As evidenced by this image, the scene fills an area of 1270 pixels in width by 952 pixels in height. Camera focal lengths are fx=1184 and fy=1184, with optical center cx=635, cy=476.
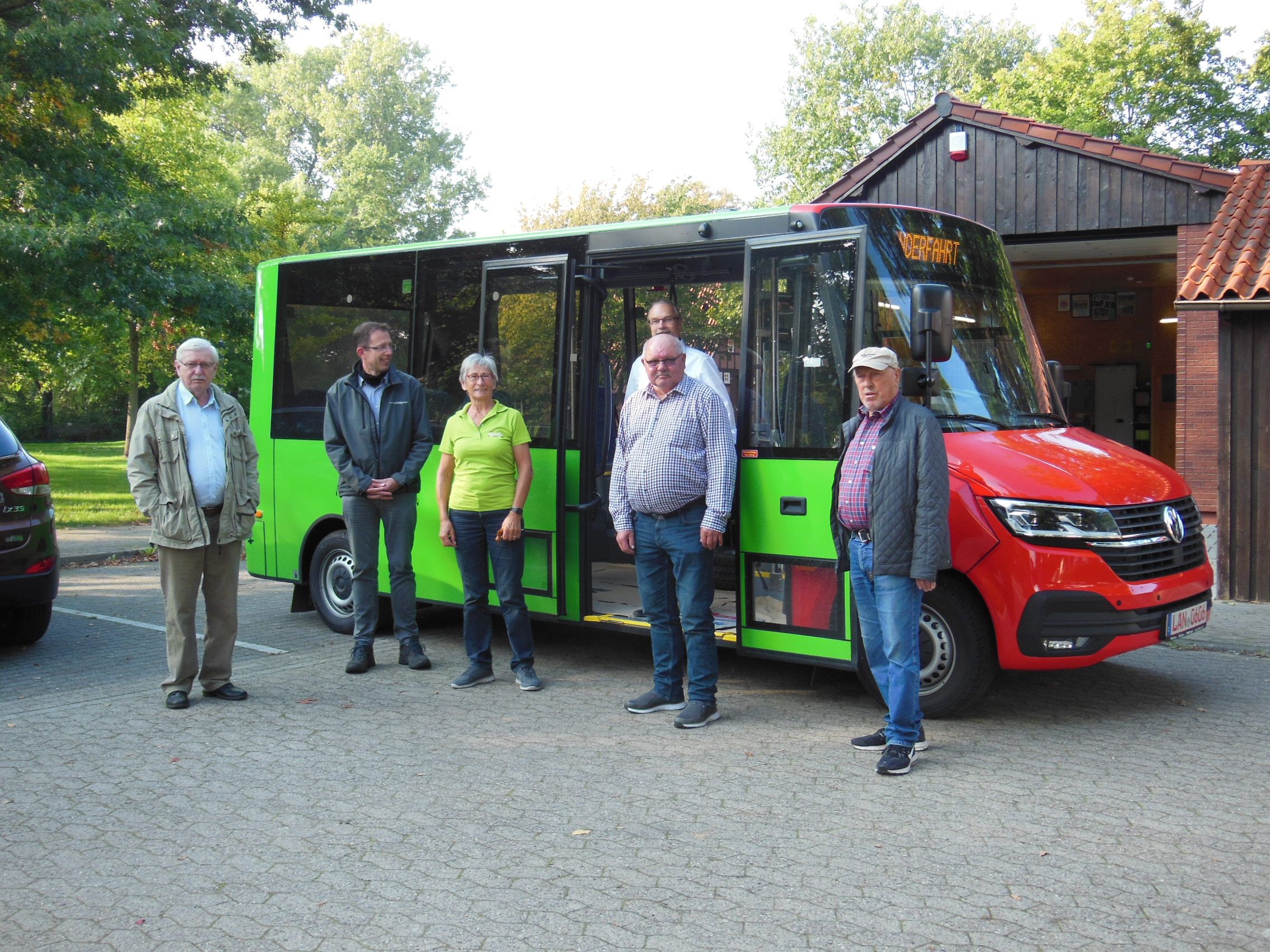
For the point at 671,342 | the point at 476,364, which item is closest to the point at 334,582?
the point at 476,364

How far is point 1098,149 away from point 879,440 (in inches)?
340

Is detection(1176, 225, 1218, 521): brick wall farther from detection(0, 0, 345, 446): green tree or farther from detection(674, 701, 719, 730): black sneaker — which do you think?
detection(0, 0, 345, 446): green tree

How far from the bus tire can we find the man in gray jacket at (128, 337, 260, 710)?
142 inches

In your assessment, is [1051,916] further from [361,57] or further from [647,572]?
[361,57]

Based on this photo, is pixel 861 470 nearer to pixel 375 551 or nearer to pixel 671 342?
pixel 671 342

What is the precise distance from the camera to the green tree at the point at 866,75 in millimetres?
47844

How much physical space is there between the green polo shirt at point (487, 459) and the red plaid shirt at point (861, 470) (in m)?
2.20

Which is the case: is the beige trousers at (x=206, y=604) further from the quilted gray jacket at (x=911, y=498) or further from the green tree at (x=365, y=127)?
the green tree at (x=365, y=127)

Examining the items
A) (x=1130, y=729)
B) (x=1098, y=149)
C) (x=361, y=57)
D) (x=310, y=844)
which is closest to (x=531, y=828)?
(x=310, y=844)

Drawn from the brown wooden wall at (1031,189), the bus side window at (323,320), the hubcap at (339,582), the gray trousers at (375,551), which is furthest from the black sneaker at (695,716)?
the brown wooden wall at (1031,189)

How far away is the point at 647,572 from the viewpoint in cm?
641

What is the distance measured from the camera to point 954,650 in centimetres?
603

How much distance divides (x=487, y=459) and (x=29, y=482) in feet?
10.8

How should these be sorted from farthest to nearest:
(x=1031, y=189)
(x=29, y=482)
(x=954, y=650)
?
(x=1031, y=189) → (x=29, y=482) → (x=954, y=650)
